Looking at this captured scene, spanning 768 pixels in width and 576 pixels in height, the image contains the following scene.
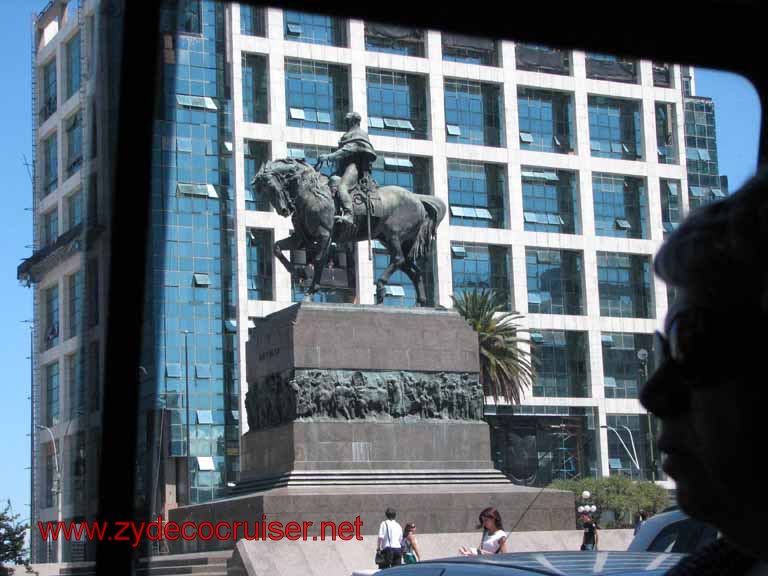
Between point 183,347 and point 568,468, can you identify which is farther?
point 568,468

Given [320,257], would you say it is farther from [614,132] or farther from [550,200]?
[614,132]

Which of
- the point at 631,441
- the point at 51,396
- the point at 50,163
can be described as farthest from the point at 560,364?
the point at 50,163

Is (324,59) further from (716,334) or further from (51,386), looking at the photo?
(716,334)

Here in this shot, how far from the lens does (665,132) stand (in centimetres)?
7000

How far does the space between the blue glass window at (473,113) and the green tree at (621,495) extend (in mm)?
18509

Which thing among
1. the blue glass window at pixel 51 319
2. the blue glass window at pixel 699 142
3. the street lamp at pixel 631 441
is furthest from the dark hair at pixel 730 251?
the blue glass window at pixel 699 142

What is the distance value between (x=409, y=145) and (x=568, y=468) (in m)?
19.0

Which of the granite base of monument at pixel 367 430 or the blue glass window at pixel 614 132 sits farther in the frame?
the blue glass window at pixel 614 132

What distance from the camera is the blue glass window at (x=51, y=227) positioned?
4216 centimetres

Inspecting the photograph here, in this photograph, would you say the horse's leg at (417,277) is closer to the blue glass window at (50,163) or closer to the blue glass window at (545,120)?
the blue glass window at (50,163)

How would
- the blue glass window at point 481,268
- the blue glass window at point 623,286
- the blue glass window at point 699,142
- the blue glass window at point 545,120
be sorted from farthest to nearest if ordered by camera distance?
the blue glass window at point 699,142 → the blue glass window at point 623,286 → the blue glass window at point 545,120 → the blue glass window at point 481,268

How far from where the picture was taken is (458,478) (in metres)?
23.8

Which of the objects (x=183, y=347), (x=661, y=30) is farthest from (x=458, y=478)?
(x=183, y=347)

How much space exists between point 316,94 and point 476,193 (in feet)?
33.1
